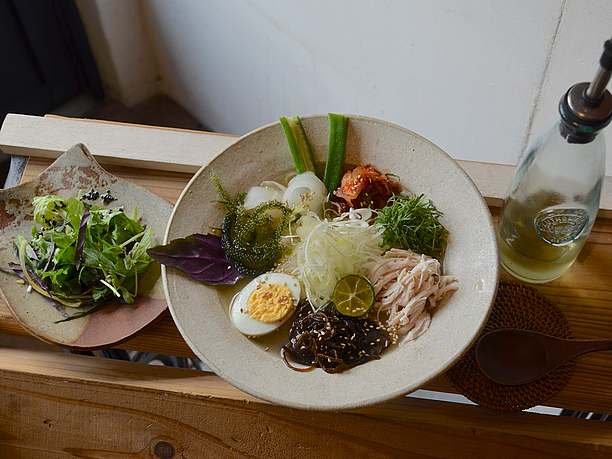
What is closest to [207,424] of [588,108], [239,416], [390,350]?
[239,416]

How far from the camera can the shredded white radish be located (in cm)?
116

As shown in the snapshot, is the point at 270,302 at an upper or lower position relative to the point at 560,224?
lower

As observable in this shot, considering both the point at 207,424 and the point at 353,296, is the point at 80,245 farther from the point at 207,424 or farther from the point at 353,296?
the point at 353,296

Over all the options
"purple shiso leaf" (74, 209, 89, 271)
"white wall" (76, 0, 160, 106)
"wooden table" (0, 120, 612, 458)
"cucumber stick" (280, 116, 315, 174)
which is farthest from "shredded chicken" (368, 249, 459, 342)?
"white wall" (76, 0, 160, 106)

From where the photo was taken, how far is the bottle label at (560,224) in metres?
1.10

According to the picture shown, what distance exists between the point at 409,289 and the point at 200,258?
350 mm

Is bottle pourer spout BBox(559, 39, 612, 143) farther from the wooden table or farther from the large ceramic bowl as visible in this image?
the wooden table

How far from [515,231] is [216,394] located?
58cm

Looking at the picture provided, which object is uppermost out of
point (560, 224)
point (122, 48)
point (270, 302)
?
point (560, 224)

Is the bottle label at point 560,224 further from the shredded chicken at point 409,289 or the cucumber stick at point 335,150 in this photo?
the cucumber stick at point 335,150

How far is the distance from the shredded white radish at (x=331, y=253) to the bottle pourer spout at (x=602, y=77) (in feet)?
1.39

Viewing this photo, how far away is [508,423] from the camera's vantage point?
112 centimetres

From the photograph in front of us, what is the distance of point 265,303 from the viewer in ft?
3.72

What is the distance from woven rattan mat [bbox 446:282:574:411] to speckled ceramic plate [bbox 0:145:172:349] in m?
0.53
